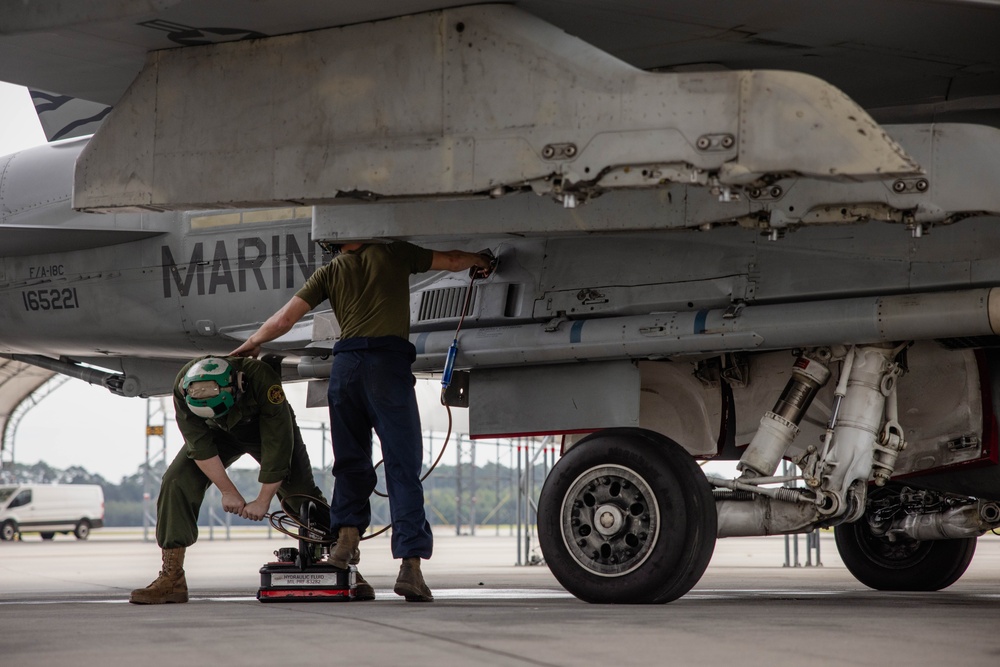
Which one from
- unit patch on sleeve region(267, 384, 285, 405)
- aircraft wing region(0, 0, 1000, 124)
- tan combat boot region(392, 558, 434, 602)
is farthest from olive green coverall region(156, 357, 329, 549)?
aircraft wing region(0, 0, 1000, 124)

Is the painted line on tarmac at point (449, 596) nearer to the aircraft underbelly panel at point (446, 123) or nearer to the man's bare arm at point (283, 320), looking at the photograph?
the man's bare arm at point (283, 320)

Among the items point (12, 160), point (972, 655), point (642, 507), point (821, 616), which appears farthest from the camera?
point (12, 160)

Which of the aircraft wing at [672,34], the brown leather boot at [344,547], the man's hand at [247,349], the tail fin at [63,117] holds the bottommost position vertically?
the brown leather boot at [344,547]

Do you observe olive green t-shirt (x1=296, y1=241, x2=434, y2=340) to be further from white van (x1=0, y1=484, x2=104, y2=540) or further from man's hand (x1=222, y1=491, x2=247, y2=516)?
white van (x1=0, y1=484, x2=104, y2=540)

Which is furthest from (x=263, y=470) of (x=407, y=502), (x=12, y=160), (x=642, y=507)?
(x=12, y=160)

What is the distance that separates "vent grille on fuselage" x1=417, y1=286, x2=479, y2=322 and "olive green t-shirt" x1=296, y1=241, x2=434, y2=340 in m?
0.68

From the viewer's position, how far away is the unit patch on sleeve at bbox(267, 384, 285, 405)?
6875mm

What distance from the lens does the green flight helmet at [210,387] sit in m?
6.64

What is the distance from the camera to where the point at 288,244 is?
8648 millimetres

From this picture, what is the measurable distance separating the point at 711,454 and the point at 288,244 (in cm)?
338

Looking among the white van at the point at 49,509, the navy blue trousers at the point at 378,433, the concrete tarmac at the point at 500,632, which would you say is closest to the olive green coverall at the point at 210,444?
the navy blue trousers at the point at 378,433

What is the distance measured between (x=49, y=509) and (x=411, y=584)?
109 feet

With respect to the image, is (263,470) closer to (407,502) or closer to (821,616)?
(407,502)

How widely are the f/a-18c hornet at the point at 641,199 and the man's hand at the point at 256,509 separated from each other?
4.61ft
